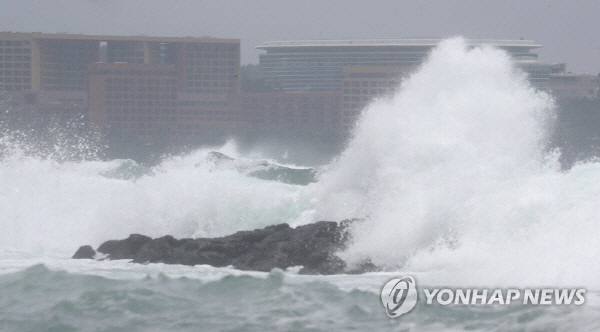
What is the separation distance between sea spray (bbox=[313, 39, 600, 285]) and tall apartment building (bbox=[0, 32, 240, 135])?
275ft

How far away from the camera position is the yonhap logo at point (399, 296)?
1445 centimetres

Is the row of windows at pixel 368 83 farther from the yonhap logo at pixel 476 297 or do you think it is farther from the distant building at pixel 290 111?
the yonhap logo at pixel 476 297

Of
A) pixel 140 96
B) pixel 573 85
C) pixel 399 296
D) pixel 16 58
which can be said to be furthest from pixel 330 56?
pixel 399 296

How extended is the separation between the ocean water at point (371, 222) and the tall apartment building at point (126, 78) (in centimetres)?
7937

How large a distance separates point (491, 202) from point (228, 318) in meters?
6.66

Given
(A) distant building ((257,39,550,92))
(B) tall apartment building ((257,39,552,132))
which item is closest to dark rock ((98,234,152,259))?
(B) tall apartment building ((257,39,552,132))

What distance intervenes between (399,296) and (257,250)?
4.97m

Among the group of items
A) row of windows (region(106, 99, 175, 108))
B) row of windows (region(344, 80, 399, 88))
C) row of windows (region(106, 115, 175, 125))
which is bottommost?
row of windows (region(106, 115, 175, 125))

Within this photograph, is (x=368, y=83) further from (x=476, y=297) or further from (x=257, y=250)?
(x=476, y=297)

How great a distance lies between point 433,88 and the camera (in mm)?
28234

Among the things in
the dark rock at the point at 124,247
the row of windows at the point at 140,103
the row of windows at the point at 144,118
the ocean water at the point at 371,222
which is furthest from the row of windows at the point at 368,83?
the dark rock at the point at 124,247

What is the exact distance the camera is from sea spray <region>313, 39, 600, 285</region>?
17.1m

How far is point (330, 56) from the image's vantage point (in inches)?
5256

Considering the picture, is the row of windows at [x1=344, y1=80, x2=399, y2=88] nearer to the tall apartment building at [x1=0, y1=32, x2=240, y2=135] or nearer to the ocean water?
the tall apartment building at [x1=0, y1=32, x2=240, y2=135]
